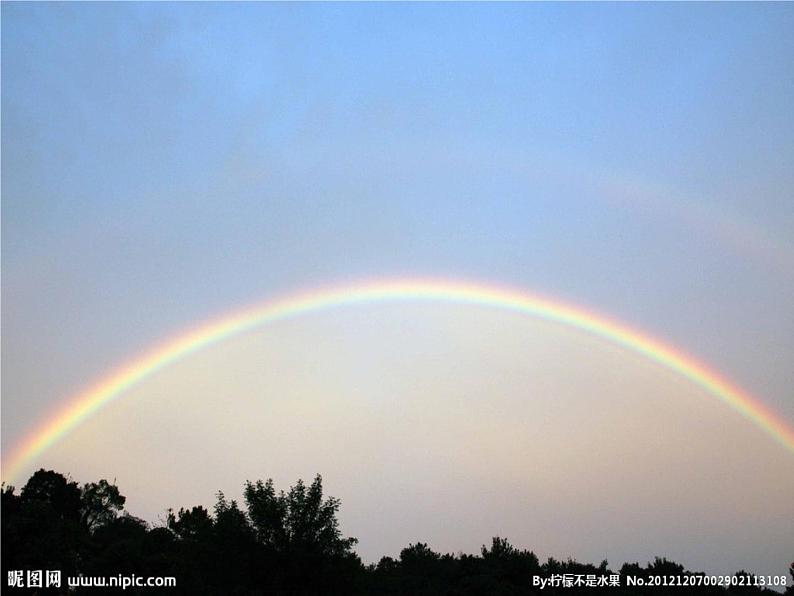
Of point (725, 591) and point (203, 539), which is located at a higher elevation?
point (203, 539)

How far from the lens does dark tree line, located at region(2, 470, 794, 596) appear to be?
131 ft

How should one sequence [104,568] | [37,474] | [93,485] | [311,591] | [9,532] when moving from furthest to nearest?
[93,485]
[37,474]
[104,568]
[9,532]
[311,591]

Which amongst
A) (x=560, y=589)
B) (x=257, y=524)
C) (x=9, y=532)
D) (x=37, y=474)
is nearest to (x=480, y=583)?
(x=560, y=589)

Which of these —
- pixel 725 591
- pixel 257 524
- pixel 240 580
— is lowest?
pixel 725 591

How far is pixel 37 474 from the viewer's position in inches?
3799

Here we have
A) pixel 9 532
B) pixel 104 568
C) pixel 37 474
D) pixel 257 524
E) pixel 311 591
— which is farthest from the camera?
pixel 37 474

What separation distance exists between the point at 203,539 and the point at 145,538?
15.7 meters

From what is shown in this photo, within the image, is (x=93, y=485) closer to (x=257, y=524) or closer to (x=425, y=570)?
(x=425, y=570)

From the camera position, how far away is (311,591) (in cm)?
3922

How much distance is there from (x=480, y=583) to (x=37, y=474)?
6608cm

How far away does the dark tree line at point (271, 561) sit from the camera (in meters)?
39.9

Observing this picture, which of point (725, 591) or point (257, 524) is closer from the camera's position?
point (257, 524)

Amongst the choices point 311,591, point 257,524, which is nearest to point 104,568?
point 257,524

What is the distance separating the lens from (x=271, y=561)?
40.1m
